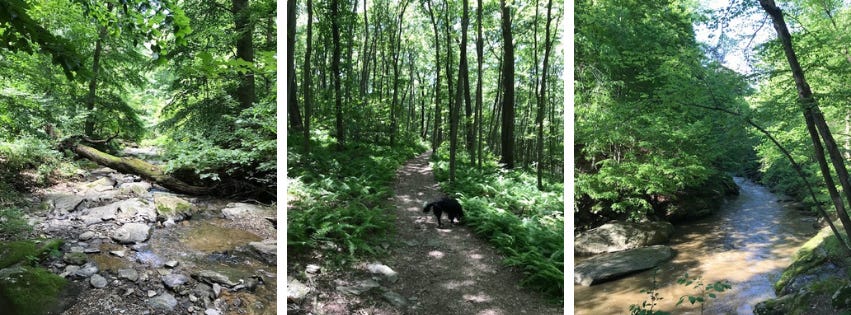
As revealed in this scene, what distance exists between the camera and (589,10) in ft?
10.6

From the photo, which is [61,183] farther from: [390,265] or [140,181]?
[390,265]

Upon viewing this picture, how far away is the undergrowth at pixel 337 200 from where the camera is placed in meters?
2.42

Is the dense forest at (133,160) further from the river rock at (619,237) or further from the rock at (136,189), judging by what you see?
the river rock at (619,237)

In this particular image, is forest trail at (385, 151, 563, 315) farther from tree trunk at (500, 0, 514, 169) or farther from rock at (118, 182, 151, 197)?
rock at (118, 182, 151, 197)

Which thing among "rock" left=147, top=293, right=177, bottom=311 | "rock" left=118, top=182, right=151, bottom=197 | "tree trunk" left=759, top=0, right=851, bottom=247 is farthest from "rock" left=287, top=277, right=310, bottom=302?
"tree trunk" left=759, top=0, right=851, bottom=247

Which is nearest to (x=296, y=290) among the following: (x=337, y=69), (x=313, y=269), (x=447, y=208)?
(x=313, y=269)

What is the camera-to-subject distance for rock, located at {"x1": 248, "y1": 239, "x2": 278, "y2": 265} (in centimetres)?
236

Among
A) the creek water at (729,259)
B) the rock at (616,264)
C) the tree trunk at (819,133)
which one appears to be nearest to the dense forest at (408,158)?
the rock at (616,264)

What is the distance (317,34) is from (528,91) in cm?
252

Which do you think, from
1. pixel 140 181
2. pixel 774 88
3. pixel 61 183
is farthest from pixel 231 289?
pixel 774 88

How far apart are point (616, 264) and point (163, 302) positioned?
9.11ft

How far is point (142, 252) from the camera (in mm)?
2156

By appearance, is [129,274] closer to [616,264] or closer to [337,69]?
[337,69]

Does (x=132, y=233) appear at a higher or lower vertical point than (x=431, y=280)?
higher
